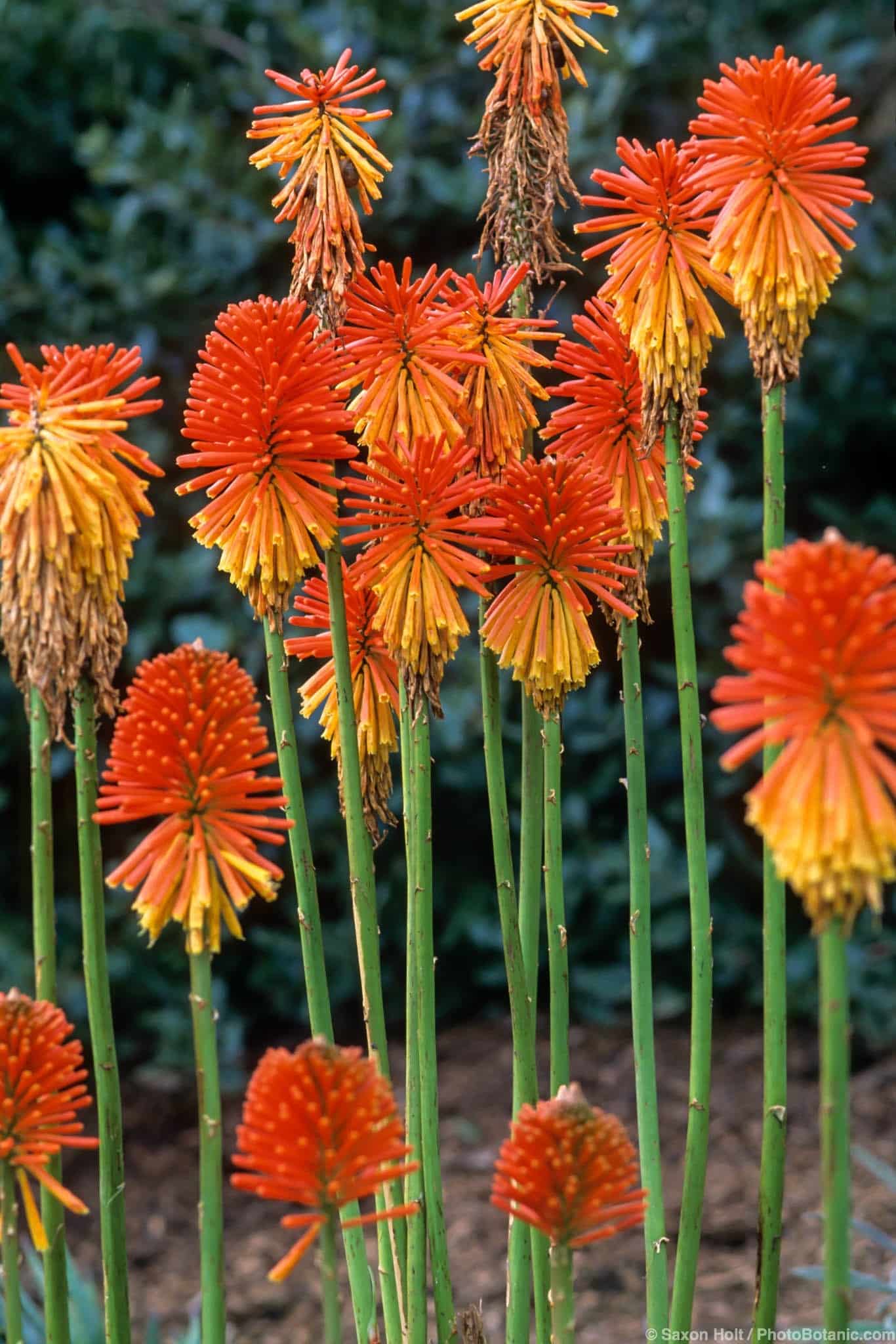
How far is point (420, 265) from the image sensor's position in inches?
177

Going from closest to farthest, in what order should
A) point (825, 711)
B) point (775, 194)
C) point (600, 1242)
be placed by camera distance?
point (825, 711) → point (775, 194) → point (600, 1242)

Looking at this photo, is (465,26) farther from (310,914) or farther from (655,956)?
(310,914)

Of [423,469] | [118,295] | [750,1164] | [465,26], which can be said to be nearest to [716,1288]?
[750,1164]

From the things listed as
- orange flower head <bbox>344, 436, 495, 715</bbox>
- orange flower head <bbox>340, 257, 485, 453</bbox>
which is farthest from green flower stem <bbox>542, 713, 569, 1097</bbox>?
orange flower head <bbox>340, 257, 485, 453</bbox>

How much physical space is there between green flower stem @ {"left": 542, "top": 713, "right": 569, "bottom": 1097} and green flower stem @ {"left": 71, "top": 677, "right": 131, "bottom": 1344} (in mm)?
472

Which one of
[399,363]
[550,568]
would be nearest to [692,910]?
[550,568]

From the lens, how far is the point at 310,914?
1.56 m

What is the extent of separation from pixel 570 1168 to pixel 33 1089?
433mm

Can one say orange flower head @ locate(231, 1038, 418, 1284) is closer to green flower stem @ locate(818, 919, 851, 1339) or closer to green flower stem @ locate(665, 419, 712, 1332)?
green flower stem @ locate(818, 919, 851, 1339)

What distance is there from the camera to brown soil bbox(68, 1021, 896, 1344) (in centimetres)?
357

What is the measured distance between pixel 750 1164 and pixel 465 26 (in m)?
3.33

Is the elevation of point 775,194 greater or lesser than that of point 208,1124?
greater

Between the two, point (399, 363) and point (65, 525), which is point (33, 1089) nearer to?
point (65, 525)

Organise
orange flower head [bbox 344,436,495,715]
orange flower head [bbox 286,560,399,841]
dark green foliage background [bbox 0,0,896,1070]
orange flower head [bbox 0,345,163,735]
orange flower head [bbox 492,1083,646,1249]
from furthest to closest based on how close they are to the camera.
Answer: dark green foliage background [bbox 0,0,896,1070], orange flower head [bbox 286,560,399,841], orange flower head [bbox 344,436,495,715], orange flower head [bbox 0,345,163,735], orange flower head [bbox 492,1083,646,1249]
